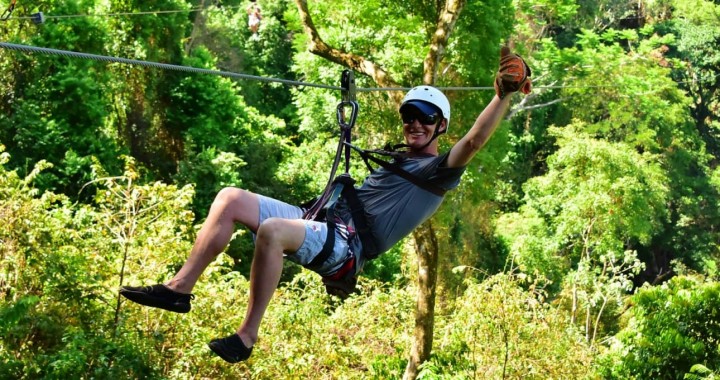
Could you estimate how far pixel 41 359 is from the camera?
704 cm

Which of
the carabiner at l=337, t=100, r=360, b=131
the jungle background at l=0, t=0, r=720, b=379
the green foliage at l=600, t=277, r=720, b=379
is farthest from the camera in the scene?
the jungle background at l=0, t=0, r=720, b=379

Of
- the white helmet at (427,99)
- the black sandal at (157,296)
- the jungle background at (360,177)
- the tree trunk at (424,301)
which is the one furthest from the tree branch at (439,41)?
the black sandal at (157,296)

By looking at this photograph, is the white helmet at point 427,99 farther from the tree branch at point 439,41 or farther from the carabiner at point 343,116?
the tree branch at point 439,41

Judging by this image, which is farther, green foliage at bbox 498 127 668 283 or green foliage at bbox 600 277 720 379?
green foliage at bbox 498 127 668 283

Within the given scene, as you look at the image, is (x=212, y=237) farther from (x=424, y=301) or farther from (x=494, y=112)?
(x=424, y=301)

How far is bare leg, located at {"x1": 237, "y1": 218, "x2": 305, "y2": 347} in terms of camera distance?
316 centimetres

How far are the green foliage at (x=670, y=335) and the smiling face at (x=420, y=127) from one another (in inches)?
190

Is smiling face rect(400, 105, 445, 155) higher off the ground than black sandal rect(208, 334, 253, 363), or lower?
higher

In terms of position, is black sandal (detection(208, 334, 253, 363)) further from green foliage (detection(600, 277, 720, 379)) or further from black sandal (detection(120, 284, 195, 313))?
green foliage (detection(600, 277, 720, 379))

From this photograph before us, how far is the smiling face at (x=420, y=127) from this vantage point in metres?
3.70

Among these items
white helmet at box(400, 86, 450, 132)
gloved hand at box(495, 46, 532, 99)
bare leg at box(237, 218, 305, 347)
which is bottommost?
bare leg at box(237, 218, 305, 347)

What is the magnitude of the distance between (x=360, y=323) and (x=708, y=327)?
3.43 meters

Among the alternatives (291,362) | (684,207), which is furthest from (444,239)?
(684,207)

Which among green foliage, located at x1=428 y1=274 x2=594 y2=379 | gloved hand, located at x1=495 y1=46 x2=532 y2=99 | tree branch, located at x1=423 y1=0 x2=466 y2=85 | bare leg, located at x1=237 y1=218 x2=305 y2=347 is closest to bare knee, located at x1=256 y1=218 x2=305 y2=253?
bare leg, located at x1=237 y1=218 x2=305 y2=347
